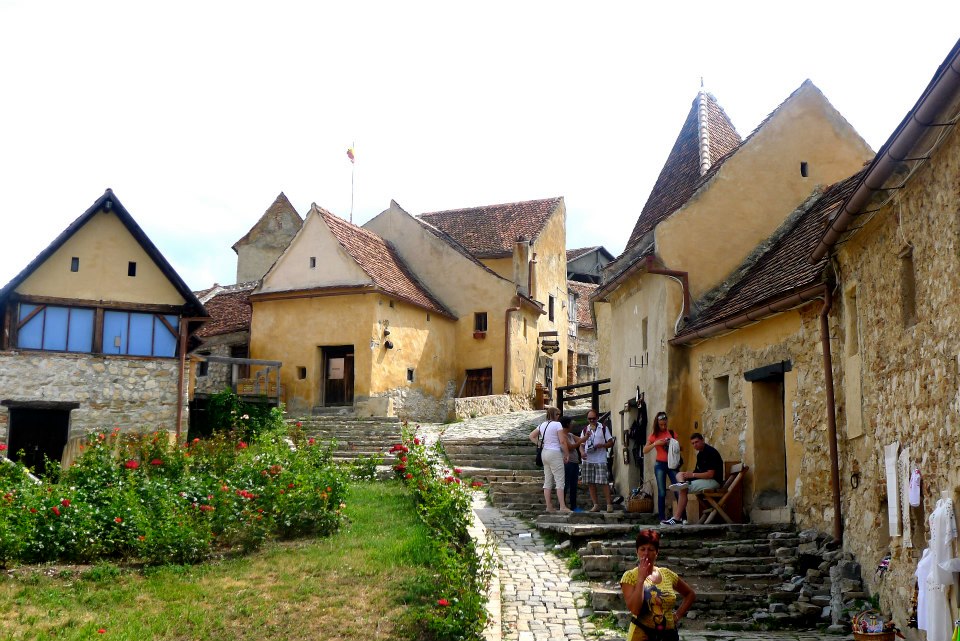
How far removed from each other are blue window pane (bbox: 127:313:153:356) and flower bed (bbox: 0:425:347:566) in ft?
32.4

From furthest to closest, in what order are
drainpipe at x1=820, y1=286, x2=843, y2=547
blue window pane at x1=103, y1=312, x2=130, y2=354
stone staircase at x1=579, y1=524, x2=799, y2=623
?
blue window pane at x1=103, y1=312, x2=130, y2=354 < drainpipe at x1=820, y1=286, x2=843, y2=547 < stone staircase at x1=579, y1=524, x2=799, y2=623

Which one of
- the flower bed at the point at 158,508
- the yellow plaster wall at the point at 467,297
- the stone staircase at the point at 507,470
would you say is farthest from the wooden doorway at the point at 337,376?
the flower bed at the point at 158,508

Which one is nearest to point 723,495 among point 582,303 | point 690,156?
point 690,156

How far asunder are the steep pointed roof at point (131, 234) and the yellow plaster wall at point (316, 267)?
486cm

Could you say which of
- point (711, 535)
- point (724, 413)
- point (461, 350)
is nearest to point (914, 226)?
point (711, 535)

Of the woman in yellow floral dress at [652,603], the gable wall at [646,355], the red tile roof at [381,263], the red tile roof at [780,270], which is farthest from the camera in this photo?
the red tile roof at [381,263]

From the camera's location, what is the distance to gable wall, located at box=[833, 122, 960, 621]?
7793mm

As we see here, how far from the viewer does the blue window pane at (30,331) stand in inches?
904

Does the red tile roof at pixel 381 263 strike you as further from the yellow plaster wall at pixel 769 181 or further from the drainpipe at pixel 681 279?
the yellow plaster wall at pixel 769 181

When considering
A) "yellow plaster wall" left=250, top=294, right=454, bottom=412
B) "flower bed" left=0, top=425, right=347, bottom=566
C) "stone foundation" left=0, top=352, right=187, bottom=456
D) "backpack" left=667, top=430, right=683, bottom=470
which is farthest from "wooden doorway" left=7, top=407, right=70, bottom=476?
"backpack" left=667, top=430, right=683, bottom=470

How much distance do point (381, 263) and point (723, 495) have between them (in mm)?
18626

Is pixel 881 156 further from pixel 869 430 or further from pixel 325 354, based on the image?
pixel 325 354

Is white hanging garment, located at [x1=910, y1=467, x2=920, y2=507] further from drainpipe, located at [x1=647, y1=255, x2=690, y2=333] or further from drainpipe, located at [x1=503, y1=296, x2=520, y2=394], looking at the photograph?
drainpipe, located at [x1=503, y1=296, x2=520, y2=394]

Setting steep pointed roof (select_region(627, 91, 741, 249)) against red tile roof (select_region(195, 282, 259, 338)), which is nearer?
steep pointed roof (select_region(627, 91, 741, 249))
